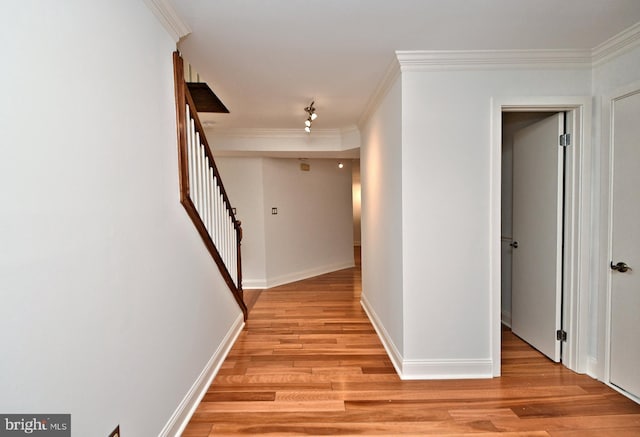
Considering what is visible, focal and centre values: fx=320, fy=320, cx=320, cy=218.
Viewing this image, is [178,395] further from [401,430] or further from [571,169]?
[571,169]

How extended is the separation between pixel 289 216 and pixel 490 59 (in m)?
4.03

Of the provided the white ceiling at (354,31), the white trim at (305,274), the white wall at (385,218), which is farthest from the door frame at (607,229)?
the white trim at (305,274)

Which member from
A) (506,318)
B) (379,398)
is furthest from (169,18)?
(506,318)

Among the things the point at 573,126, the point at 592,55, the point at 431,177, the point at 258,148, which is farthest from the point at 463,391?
the point at 258,148

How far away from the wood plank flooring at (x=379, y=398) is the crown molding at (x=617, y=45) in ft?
7.61

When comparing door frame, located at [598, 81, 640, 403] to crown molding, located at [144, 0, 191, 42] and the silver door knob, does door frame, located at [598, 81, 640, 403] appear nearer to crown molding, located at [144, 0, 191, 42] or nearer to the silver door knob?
the silver door knob

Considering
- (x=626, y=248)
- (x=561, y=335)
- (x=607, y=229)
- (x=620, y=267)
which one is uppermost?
(x=607, y=229)

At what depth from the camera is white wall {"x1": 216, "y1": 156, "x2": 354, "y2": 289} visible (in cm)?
532

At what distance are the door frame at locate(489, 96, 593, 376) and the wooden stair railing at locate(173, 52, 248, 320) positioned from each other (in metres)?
2.14

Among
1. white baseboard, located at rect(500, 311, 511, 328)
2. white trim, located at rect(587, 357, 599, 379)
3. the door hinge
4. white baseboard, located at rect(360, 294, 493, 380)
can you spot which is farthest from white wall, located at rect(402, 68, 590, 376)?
white baseboard, located at rect(500, 311, 511, 328)

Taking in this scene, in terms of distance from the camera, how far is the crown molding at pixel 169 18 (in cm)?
169

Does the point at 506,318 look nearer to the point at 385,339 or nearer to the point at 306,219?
the point at 385,339

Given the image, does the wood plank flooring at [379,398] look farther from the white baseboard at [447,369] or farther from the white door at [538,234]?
the white door at [538,234]

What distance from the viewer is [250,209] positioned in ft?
17.5
